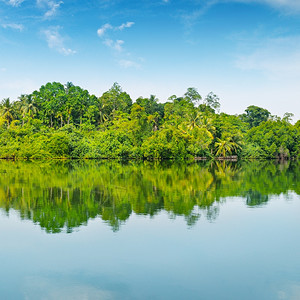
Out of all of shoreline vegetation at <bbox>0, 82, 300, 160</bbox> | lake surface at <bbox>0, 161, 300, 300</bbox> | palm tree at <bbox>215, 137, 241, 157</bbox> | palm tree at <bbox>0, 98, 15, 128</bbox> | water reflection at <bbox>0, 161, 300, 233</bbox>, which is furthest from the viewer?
palm tree at <bbox>0, 98, 15, 128</bbox>

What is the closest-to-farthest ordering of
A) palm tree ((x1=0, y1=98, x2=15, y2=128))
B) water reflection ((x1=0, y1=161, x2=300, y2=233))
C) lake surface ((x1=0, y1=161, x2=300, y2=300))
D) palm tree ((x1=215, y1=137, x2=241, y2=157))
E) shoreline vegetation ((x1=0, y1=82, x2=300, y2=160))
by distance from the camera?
lake surface ((x1=0, y1=161, x2=300, y2=300)) < water reflection ((x1=0, y1=161, x2=300, y2=233)) < shoreline vegetation ((x1=0, y1=82, x2=300, y2=160)) < palm tree ((x1=215, y1=137, x2=241, y2=157)) < palm tree ((x1=0, y1=98, x2=15, y2=128))

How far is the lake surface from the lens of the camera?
5.79 metres

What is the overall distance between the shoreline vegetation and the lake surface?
31.2 m

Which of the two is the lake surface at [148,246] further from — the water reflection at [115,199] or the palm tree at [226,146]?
the palm tree at [226,146]

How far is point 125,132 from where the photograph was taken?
47.4m

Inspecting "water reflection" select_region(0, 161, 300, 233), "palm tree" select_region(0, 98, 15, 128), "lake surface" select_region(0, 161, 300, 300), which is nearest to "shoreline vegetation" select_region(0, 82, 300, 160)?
"palm tree" select_region(0, 98, 15, 128)

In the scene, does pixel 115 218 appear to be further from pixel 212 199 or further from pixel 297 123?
pixel 297 123

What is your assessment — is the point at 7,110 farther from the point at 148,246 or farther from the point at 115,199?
the point at 148,246

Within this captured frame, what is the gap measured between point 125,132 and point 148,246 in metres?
39.9

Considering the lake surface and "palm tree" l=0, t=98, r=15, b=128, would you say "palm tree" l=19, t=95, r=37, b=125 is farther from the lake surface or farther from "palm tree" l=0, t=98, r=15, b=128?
the lake surface

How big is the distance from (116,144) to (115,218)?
3498 cm

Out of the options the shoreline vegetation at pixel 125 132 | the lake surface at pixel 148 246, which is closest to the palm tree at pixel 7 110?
the shoreline vegetation at pixel 125 132

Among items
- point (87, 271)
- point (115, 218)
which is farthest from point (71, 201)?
point (87, 271)

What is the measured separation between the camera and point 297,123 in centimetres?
6312
